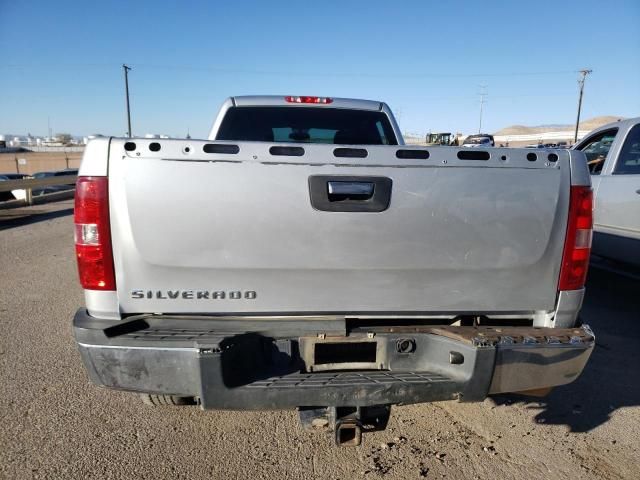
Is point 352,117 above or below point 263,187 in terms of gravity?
above

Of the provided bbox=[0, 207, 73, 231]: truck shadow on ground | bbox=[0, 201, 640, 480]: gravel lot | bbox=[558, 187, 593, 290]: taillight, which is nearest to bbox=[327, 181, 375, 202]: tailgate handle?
bbox=[558, 187, 593, 290]: taillight

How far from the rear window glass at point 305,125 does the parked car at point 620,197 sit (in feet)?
9.63

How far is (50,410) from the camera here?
9.94ft

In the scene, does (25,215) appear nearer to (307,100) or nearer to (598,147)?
(307,100)

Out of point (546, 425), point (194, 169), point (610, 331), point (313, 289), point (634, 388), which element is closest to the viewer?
point (194, 169)

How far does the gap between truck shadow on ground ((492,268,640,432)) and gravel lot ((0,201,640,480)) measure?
0.04ft

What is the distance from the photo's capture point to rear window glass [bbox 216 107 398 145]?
13.2ft

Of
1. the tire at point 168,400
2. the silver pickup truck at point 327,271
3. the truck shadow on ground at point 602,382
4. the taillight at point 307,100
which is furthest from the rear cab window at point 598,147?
the tire at point 168,400

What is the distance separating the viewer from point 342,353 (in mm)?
2303

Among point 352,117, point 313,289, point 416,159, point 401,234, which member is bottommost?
point 313,289

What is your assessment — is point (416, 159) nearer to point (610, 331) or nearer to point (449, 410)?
point (449, 410)

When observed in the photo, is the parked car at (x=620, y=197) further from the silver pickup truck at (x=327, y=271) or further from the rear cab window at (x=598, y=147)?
the silver pickup truck at (x=327, y=271)

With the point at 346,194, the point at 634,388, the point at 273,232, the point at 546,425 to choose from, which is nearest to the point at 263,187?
the point at 273,232

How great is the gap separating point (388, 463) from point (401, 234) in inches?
54.3
